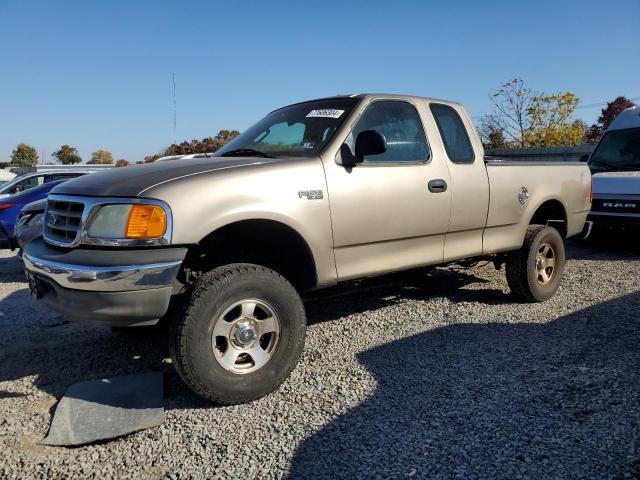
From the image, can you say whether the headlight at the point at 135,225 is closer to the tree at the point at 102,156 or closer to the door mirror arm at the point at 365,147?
the door mirror arm at the point at 365,147

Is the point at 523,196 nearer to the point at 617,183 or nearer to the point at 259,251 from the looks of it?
the point at 259,251

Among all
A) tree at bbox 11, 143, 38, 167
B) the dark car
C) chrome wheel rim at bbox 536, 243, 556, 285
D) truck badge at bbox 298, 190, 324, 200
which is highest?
tree at bbox 11, 143, 38, 167

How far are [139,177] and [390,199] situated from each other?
1.79m

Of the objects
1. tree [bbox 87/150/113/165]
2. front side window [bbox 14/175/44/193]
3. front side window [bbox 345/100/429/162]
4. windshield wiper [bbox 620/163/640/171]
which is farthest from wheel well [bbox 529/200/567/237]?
tree [bbox 87/150/113/165]

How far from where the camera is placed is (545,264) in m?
5.32

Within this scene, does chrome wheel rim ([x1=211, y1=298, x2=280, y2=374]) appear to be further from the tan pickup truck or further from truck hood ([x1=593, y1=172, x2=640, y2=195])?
truck hood ([x1=593, y1=172, x2=640, y2=195])

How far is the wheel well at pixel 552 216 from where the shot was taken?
546 centimetres

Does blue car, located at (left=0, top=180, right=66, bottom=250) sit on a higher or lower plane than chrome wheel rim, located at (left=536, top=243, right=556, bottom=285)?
higher

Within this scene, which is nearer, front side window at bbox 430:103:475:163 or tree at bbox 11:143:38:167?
front side window at bbox 430:103:475:163

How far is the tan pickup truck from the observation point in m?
2.84

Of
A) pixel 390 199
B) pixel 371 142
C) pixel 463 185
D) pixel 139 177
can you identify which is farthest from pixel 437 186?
pixel 139 177

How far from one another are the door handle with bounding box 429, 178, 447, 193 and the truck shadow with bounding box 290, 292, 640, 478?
4.02ft

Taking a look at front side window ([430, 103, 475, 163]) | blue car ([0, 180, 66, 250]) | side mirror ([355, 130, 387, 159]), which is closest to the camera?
side mirror ([355, 130, 387, 159])

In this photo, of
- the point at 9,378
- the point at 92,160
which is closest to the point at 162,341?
the point at 9,378
